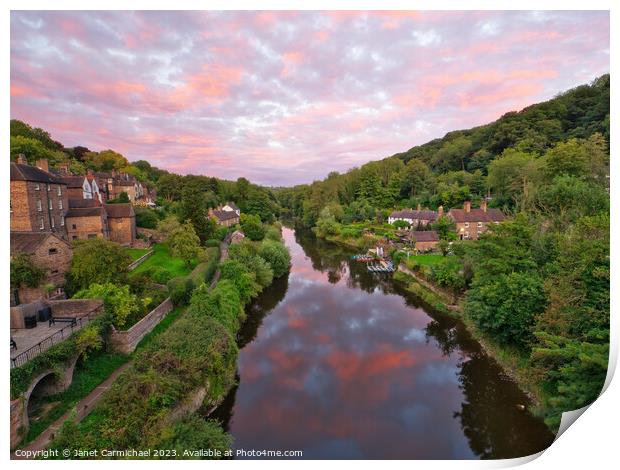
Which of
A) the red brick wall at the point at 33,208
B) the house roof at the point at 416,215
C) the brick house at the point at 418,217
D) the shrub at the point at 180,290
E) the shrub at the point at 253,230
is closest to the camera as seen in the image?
the red brick wall at the point at 33,208

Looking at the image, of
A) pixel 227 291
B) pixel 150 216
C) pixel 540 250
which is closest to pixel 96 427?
pixel 227 291

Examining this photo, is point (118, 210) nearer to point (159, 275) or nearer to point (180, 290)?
point (159, 275)

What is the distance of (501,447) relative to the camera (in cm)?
680

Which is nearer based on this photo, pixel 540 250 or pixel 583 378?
pixel 583 378

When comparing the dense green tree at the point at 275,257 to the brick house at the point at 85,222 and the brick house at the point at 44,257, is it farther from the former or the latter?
the brick house at the point at 44,257

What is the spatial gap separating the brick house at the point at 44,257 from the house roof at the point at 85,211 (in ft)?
13.7

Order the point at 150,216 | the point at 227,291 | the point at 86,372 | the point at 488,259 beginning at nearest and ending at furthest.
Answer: the point at 86,372 → the point at 488,259 → the point at 227,291 → the point at 150,216

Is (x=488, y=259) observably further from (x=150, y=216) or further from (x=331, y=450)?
(x=150, y=216)

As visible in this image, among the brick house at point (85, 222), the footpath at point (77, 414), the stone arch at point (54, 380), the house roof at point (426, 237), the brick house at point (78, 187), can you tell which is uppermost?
the brick house at point (78, 187)

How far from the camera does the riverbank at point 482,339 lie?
806 cm

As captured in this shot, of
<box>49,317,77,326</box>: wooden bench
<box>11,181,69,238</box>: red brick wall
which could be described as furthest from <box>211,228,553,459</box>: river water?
<box>11,181,69,238</box>: red brick wall

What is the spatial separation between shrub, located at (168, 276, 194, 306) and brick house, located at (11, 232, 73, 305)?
340 cm

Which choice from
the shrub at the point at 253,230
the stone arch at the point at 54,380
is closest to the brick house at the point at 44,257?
the stone arch at the point at 54,380
